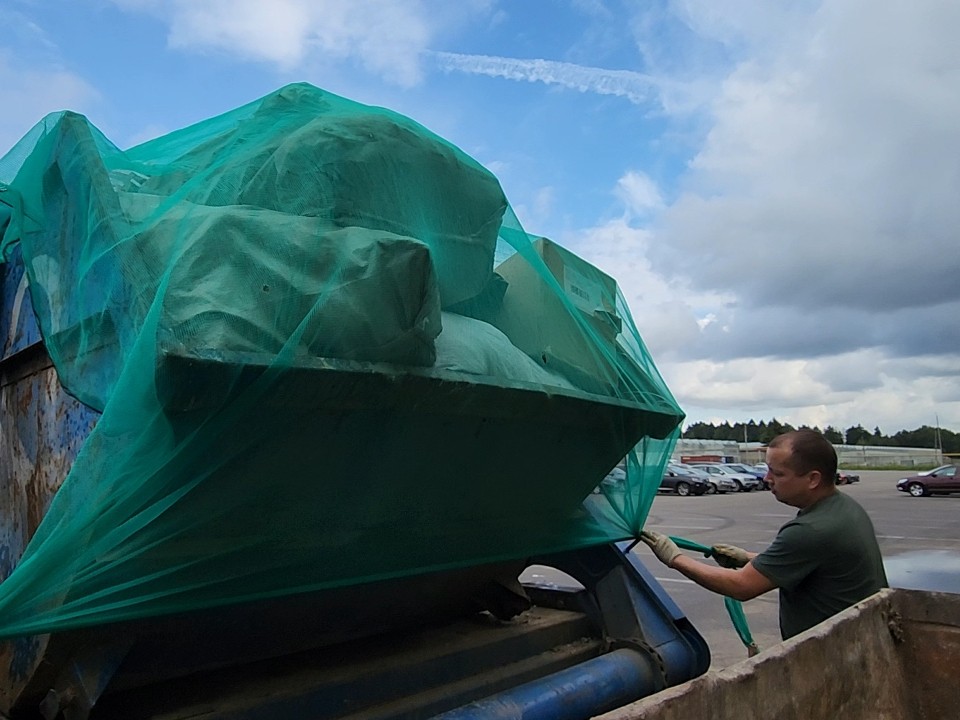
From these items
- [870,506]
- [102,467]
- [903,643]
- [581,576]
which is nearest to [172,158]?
[102,467]

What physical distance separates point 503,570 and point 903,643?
4.63 feet

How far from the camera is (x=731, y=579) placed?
2836 millimetres

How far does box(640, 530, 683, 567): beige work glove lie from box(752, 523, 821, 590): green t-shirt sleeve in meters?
0.31

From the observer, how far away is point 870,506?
19.9 metres

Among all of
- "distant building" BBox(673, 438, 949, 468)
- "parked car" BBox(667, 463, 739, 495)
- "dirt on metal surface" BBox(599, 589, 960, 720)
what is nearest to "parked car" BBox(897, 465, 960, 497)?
"parked car" BBox(667, 463, 739, 495)

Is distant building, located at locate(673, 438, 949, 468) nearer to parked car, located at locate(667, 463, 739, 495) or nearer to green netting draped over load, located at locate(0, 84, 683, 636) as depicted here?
parked car, located at locate(667, 463, 739, 495)

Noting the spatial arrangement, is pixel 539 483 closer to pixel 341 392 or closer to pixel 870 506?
pixel 341 392

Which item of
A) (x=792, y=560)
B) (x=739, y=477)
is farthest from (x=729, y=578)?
(x=739, y=477)

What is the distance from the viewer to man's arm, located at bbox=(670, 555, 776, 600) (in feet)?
9.16

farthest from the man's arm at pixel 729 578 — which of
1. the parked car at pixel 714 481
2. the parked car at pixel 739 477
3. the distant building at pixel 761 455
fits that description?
the distant building at pixel 761 455

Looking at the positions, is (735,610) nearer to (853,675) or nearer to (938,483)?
(853,675)

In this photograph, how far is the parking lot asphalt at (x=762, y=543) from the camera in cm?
646

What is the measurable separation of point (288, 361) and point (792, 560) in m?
1.93

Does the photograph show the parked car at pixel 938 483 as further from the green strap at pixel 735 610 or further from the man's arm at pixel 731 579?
the man's arm at pixel 731 579
